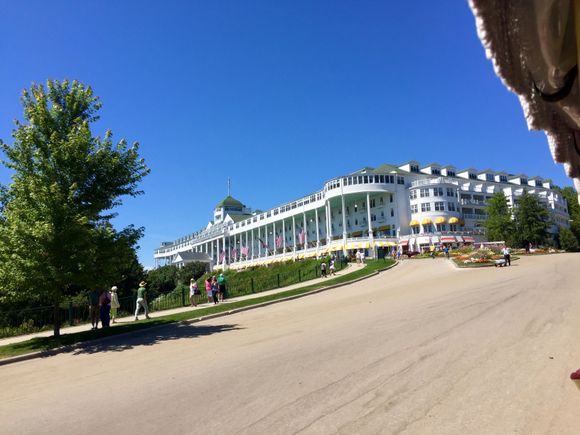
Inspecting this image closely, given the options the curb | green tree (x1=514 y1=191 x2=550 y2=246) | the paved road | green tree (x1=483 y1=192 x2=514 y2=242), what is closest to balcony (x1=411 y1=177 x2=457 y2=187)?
green tree (x1=483 y1=192 x2=514 y2=242)

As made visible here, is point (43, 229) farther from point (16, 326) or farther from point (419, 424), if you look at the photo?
point (419, 424)

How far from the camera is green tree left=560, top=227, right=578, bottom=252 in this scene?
7814cm

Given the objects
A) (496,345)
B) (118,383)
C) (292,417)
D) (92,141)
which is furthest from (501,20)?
(92,141)

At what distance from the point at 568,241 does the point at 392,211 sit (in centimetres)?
3762

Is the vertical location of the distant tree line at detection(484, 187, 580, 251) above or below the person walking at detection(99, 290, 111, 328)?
above

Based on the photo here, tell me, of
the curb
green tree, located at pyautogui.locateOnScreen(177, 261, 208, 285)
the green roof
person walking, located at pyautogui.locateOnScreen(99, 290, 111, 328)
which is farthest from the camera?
the green roof

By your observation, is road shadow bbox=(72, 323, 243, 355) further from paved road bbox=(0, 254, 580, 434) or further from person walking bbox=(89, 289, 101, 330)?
person walking bbox=(89, 289, 101, 330)

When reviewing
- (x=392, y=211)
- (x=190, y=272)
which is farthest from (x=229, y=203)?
(x=392, y=211)

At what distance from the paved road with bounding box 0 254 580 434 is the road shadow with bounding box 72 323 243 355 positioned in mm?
215

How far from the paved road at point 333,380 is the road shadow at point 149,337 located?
215 mm

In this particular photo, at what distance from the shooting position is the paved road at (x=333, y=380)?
461cm

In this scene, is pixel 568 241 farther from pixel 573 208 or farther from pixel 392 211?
pixel 392 211

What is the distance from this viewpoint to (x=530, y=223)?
62.9 m

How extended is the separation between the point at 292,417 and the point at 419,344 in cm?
400
